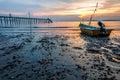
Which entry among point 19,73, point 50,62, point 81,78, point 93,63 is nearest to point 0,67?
point 19,73

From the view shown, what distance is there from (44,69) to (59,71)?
907mm

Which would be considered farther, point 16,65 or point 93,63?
point 93,63

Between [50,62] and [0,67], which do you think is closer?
[0,67]

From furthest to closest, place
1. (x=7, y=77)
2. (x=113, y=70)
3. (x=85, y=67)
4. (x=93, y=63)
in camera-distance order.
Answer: (x=93, y=63), (x=85, y=67), (x=113, y=70), (x=7, y=77)

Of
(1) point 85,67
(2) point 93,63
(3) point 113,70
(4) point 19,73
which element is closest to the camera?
(4) point 19,73

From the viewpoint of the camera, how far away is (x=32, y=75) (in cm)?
754

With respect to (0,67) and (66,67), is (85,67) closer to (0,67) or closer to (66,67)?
(66,67)

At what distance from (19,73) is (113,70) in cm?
519

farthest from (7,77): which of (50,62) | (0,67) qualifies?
(50,62)

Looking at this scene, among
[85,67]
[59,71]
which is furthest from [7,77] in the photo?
[85,67]

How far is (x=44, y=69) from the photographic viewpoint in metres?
8.58

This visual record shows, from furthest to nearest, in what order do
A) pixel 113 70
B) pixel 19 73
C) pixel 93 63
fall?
pixel 93 63 → pixel 113 70 → pixel 19 73

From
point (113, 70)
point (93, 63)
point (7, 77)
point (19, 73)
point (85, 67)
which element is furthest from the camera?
point (93, 63)

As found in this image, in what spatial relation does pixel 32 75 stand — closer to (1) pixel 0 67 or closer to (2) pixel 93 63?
(1) pixel 0 67
